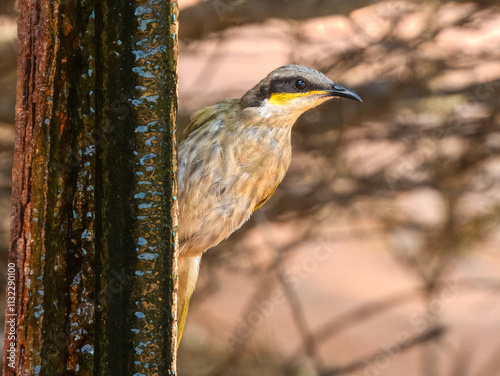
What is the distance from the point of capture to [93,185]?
45 centimetres

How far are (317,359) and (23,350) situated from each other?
2.16 meters

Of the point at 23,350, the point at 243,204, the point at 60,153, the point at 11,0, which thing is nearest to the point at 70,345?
the point at 23,350

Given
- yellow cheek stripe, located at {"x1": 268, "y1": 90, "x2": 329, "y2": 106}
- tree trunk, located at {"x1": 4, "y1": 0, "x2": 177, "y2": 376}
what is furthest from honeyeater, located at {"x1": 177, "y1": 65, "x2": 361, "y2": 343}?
tree trunk, located at {"x1": 4, "y1": 0, "x2": 177, "y2": 376}

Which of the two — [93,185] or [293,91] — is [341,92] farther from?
[93,185]

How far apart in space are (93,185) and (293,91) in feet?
1.29

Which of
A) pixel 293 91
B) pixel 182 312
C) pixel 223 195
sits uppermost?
pixel 293 91

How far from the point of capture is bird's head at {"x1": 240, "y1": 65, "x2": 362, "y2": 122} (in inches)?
30.4

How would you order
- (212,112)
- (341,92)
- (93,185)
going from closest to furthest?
(93,185) → (341,92) → (212,112)

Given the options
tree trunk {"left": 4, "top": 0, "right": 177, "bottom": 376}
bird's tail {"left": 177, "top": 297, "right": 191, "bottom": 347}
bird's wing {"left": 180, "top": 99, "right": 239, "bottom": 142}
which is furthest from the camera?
bird's wing {"left": 180, "top": 99, "right": 239, "bottom": 142}

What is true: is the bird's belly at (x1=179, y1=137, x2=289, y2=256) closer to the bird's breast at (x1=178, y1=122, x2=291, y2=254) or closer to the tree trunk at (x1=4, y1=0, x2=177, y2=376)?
the bird's breast at (x1=178, y1=122, x2=291, y2=254)

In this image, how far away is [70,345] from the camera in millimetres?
459

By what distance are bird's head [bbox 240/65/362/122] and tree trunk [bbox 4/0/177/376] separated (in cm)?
33

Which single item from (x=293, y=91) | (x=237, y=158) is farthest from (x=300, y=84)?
(x=237, y=158)

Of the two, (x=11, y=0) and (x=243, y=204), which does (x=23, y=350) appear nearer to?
(x=243, y=204)
